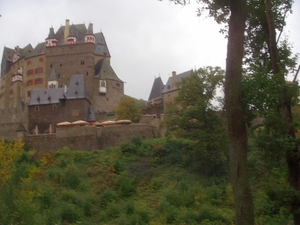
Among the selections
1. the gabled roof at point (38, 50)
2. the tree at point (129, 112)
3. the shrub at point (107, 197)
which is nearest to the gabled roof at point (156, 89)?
the tree at point (129, 112)

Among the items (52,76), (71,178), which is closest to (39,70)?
(52,76)

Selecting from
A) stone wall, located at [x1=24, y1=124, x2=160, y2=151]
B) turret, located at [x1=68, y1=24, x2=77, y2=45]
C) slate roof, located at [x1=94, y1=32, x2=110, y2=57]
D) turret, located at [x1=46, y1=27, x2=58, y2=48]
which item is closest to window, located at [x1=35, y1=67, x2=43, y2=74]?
turret, located at [x1=46, y1=27, x2=58, y2=48]

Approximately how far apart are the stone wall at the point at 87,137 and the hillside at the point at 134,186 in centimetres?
194

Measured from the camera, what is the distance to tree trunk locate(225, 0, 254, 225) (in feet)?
28.9

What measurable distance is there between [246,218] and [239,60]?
10.3 feet

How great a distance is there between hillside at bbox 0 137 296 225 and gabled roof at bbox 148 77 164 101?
27369mm

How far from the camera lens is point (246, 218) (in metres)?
8.71

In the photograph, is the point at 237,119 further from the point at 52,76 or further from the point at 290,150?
the point at 52,76

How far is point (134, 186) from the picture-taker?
28.1 m

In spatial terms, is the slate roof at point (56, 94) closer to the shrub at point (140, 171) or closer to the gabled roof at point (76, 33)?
the gabled roof at point (76, 33)

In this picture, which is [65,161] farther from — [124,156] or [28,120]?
[28,120]

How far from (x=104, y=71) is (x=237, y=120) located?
55802mm

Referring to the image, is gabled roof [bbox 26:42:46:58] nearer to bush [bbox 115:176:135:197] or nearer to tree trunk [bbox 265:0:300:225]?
bush [bbox 115:176:135:197]

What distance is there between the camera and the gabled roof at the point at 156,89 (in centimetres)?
6184
